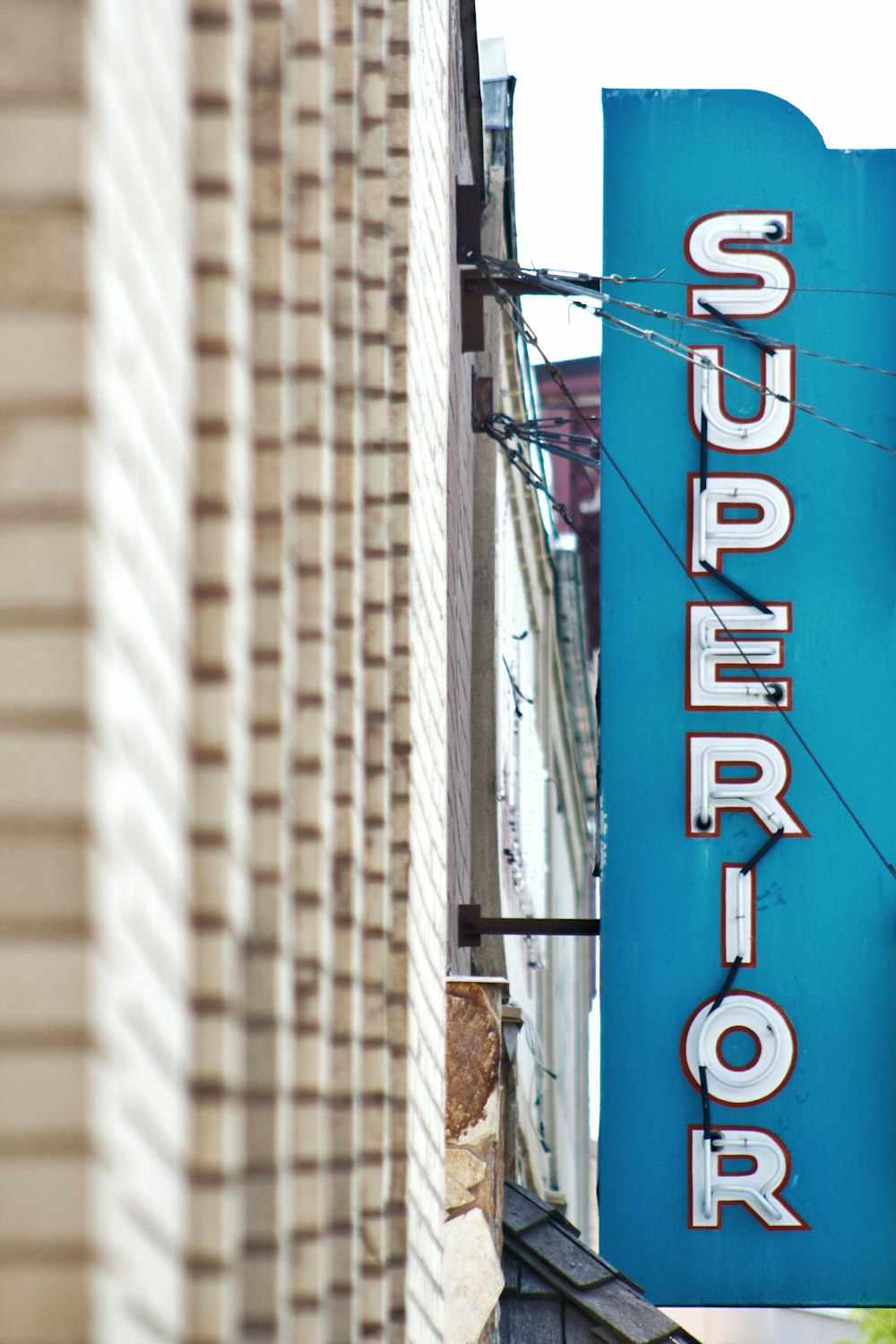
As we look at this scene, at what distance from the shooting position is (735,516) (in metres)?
7.77

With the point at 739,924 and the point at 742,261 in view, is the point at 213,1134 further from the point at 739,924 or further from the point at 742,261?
the point at 742,261

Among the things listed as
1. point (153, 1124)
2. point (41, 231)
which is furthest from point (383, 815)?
point (41, 231)

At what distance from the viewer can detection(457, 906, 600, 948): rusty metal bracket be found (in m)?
7.38

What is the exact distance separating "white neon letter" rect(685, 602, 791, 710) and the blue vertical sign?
0.04 ft

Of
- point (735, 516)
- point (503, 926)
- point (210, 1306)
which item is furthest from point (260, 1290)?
point (735, 516)

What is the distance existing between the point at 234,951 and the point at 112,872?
487 millimetres

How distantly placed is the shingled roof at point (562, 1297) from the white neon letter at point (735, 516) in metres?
2.94

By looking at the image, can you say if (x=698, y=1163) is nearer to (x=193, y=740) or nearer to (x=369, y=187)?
(x=369, y=187)

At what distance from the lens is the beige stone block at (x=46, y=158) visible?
4.92 ft

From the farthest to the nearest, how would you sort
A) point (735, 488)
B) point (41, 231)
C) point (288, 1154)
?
point (735, 488)
point (288, 1154)
point (41, 231)

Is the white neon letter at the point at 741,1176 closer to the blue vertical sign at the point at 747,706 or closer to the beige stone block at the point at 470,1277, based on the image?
the blue vertical sign at the point at 747,706

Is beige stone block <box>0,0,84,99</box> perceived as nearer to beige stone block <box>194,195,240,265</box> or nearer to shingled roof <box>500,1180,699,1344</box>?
beige stone block <box>194,195,240,265</box>

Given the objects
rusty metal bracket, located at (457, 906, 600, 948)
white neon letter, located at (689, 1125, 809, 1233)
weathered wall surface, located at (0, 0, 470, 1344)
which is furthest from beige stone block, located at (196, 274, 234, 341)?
white neon letter, located at (689, 1125, 809, 1233)

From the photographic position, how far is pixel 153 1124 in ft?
5.21
